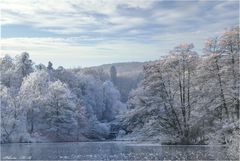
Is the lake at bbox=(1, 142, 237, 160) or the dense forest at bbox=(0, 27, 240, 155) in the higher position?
the dense forest at bbox=(0, 27, 240, 155)

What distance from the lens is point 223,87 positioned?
4062 centimetres

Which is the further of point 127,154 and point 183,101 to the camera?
point 183,101

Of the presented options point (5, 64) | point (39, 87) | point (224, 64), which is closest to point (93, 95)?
point (5, 64)

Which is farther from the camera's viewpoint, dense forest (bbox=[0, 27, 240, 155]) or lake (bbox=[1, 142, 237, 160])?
dense forest (bbox=[0, 27, 240, 155])

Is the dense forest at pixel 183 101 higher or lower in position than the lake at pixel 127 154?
higher

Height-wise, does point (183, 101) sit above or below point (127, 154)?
above

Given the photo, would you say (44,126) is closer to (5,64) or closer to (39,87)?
(39,87)

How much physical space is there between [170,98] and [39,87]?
28.6 meters

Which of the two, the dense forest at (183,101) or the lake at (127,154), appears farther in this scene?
the dense forest at (183,101)

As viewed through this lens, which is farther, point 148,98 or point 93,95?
point 93,95

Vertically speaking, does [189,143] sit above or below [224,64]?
below

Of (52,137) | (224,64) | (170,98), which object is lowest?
(52,137)

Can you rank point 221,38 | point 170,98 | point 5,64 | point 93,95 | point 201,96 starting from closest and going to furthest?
point 221,38
point 201,96
point 170,98
point 5,64
point 93,95

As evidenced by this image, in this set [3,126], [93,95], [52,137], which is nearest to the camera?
[3,126]
